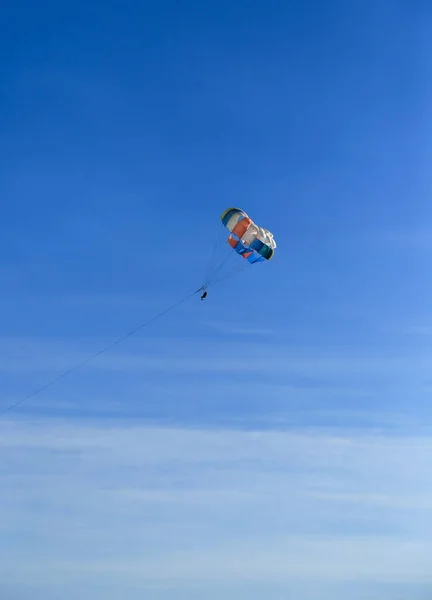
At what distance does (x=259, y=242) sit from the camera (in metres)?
94.8

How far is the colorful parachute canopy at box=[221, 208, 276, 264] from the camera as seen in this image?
312ft

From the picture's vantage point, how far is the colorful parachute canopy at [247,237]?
3748 inches

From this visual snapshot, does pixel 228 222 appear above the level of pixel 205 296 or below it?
above

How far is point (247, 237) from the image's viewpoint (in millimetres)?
95375

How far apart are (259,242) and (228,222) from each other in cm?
463

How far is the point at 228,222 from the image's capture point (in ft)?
319

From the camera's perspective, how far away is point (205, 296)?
316 feet

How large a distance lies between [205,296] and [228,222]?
27.8ft

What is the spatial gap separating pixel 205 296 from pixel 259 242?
8.26 m
